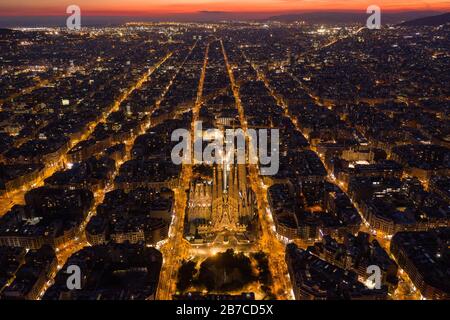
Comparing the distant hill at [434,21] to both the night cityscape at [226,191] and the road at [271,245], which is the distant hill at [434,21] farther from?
the road at [271,245]

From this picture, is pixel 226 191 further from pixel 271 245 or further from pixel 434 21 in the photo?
pixel 434 21

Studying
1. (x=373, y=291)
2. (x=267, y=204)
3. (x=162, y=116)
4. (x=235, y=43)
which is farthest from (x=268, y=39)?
(x=373, y=291)

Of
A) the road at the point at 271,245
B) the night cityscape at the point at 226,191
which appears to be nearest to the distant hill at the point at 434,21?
the night cityscape at the point at 226,191

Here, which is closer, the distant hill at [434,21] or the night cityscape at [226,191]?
the night cityscape at [226,191]

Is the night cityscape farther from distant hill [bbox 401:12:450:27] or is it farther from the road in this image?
distant hill [bbox 401:12:450:27]

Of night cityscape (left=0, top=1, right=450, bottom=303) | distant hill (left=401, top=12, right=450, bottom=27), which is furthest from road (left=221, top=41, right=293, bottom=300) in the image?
distant hill (left=401, top=12, right=450, bottom=27)

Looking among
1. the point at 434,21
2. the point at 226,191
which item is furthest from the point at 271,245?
the point at 434,21

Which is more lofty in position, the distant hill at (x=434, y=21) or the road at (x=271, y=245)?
the distant hill at (x=434, y=21)
